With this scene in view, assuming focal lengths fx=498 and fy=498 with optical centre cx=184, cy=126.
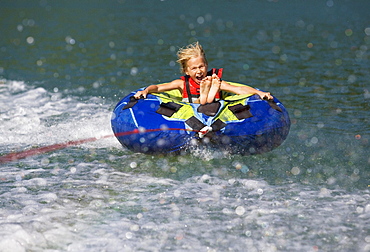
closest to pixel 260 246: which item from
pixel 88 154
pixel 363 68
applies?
pixel 88 154

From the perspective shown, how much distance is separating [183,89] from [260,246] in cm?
293

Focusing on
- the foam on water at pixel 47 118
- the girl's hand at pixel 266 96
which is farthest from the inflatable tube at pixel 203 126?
the foam on water at pixel 47 118

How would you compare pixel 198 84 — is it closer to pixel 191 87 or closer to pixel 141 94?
pixel 191 87

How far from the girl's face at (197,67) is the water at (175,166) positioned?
97 cm

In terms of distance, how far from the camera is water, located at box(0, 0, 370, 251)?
3863 mm

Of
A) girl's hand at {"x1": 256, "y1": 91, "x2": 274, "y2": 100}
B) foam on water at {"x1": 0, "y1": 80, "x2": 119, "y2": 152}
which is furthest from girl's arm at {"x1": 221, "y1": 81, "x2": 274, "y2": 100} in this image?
foam on water at {"x1": 0, "y1": 80, "x2": 119, "y2": 152}

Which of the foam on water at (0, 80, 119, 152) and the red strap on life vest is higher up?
the red strap on life vest

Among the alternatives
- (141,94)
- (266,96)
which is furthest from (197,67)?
(266,96)

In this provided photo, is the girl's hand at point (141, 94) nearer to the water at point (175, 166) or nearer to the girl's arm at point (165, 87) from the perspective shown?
the girl's arm at point (165, 87)

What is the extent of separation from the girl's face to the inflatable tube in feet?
1.69

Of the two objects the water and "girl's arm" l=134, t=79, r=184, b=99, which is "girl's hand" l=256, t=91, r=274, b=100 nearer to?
the water

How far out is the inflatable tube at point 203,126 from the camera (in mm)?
5227

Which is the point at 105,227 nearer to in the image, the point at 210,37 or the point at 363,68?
the point at 363,68

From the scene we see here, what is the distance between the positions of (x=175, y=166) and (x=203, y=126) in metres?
0.59
